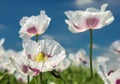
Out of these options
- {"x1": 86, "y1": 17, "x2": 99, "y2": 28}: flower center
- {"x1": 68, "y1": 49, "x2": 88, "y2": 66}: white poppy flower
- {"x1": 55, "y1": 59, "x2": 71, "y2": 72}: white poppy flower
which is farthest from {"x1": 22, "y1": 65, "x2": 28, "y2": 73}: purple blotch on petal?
{"x1": 68, "y1": 49, "x2": 88, "y2": 66}: white poppy flower

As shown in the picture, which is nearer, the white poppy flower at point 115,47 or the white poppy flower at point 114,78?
the white poppy flower at point 114,78

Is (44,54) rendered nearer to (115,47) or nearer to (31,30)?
(31,30)

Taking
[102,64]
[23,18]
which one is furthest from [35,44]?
[23,18]

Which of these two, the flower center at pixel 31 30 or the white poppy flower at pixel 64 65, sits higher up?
the white poppy flower at pixel 64 65

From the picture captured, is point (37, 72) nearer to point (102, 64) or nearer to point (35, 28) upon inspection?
point (102, 64)

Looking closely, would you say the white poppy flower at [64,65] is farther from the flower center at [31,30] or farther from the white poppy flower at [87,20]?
the white poppy flower at [87,20]

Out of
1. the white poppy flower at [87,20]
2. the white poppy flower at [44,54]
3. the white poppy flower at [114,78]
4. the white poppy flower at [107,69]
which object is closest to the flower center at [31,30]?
the white poppy flower at [87,20]

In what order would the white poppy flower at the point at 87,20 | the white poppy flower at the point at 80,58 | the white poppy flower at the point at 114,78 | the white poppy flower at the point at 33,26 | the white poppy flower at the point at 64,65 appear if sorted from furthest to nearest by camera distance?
1. the white poppy flower at the point at 80,58
2. the white poppy flower at the point at 64,65
3. the white poppy flower at the point at 33,26
4. the white poppy flower at the point at 87,20
5. the white poppy flower at the point at 114,78
